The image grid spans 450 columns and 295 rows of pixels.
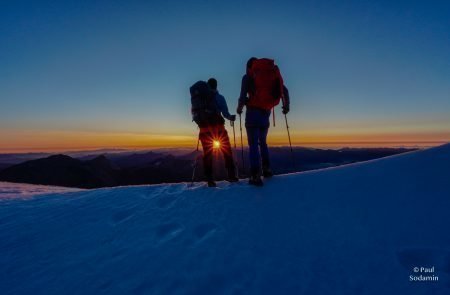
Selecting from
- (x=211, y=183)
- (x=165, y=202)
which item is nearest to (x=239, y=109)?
(x=211, y=183)

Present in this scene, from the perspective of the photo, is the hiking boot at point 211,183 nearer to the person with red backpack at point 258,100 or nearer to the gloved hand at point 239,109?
the person with red backpack at point 258,100

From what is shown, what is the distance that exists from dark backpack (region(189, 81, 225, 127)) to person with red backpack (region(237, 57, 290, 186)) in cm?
67

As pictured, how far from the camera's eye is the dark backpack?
7.00 m

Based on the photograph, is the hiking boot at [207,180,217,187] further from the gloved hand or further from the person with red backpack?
the gloved hand

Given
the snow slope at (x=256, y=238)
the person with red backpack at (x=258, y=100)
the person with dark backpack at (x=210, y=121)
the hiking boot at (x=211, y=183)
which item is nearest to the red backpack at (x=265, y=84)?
the person with red backpack at (x=258, y=100)

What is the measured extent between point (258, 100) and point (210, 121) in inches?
51.1

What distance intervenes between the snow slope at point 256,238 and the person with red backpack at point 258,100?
2.16 ft

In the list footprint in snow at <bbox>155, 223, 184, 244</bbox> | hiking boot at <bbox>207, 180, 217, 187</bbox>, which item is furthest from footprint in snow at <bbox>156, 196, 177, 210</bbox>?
hiking boot at <bbox>207, 180, 217, 187</bbox>

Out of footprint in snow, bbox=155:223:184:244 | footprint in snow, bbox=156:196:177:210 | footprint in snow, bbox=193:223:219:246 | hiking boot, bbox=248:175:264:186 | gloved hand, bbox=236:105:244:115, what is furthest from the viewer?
gloved hand, bbox=236:105:244:115

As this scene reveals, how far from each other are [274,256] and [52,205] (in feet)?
16.7

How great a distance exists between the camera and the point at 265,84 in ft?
21.1

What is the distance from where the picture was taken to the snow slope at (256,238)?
3357 mm

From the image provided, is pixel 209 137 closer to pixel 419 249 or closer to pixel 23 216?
pixel 23 216

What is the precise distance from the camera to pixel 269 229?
4.40 m
